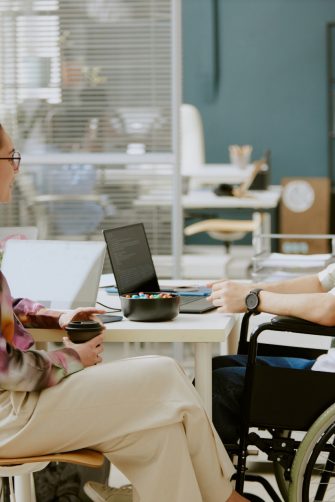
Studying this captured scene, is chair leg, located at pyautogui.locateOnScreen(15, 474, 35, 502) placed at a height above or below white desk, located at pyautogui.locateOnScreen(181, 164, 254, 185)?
below

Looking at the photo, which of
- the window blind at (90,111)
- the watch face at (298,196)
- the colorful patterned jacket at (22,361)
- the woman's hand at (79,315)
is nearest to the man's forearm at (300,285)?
the woman's hand at (79,315)

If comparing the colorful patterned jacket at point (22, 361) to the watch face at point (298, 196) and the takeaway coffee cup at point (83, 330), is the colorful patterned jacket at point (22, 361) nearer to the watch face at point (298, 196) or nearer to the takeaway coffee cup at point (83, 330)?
the takeaway coffee cup at point (83, 330)

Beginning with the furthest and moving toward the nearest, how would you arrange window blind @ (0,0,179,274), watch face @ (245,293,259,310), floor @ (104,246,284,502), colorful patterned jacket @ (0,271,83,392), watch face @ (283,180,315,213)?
watch face @ (283,180,315,213) < window blind @ (0,0,179,274) < floor @ (104,246,284,502) < watch face @ (245,293,259,310) < colorful patterned jacket @ (0,271,83,392)

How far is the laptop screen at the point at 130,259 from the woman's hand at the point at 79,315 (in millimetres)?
186

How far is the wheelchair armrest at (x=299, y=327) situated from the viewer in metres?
2.15

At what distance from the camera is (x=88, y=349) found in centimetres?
207

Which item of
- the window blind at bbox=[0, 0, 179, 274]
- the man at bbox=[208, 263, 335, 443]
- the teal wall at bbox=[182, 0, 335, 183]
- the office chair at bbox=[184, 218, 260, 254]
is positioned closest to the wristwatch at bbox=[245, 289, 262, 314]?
the man at bbox=[208, 263, 335, 443]

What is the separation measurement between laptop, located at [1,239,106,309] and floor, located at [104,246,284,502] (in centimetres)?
100

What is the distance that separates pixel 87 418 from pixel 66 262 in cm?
50

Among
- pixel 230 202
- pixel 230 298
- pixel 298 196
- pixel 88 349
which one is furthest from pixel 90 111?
pixel 298 196

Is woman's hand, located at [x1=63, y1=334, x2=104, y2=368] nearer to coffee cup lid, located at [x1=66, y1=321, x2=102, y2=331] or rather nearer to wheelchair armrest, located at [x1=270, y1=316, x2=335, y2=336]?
coffee cup lid, located at [x1=66, y1=321, x2=102, y2=331]

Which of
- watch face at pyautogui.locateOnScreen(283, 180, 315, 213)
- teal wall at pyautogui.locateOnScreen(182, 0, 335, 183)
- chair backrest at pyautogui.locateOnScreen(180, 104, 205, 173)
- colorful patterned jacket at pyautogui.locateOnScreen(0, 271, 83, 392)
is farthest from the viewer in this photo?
teal wall at pyautogui.locateOnScreen(182, 0, 335, 183)

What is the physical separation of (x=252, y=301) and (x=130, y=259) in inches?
13.2

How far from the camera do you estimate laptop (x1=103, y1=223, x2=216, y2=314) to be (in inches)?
91.8
